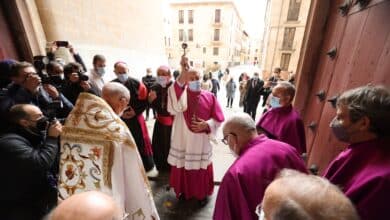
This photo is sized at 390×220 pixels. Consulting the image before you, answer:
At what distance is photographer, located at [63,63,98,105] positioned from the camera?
9.42 ft

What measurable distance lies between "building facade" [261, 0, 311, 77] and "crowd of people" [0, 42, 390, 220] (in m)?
15.8

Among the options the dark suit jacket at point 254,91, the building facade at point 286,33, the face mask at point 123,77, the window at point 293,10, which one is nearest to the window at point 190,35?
the building facade at point 286,33

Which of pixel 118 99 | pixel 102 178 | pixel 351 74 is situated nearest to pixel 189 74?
pixel 118 99

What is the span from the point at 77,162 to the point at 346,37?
304 centimetres

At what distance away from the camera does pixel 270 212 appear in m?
0.70

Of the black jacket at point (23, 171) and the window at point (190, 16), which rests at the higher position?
the window at point (190, 16)

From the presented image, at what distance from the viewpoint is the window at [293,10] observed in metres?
15.5

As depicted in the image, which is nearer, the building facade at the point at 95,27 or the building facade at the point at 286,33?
the building facade at the point at 95,27

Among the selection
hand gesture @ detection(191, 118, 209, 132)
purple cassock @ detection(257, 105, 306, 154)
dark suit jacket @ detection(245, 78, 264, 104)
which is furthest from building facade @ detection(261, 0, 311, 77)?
hand gesture @ detection(191, 118, 209, 132)

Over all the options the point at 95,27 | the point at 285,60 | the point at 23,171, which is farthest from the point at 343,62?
the point at 285,60

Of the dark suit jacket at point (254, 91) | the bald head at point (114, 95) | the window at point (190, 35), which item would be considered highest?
the window at point (190, 35)

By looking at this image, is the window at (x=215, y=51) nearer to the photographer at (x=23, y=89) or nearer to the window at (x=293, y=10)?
the window at (x=293, y=10)

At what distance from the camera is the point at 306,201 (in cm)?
62

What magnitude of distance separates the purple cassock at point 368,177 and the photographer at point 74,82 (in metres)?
3.14
